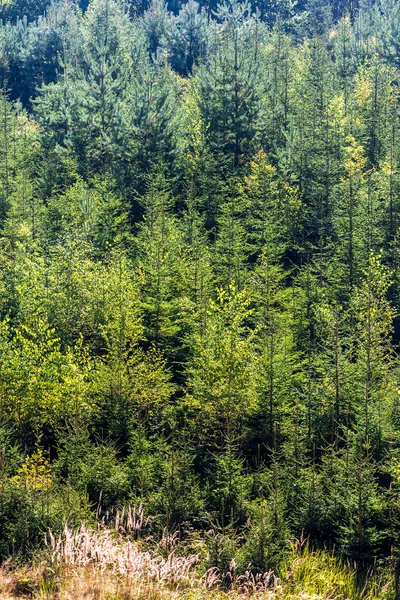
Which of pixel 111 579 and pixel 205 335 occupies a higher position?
pixel 205 335

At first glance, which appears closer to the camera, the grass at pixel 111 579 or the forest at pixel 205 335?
the grass at pixel 111 579

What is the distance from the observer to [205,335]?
29328 mm

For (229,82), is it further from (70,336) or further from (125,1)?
(125,1)

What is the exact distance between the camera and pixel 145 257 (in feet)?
128

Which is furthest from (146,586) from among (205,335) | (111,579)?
(205,335)

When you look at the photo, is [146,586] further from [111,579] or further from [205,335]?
[205,335]

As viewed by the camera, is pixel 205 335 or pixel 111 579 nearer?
pixel 111 579

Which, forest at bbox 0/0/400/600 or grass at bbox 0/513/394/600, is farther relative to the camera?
forest at bbox 0/0/400/600

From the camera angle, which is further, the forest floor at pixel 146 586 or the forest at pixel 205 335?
the forest at pixel 205 335

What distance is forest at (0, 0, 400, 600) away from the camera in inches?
727

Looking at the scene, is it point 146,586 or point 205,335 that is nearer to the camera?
point 146,586

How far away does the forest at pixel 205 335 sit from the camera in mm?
18453

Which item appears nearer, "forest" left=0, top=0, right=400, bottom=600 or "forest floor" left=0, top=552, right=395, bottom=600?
"forest floor" left=0, top=552, right=395, bottom=600

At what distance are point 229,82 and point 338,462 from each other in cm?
3776
